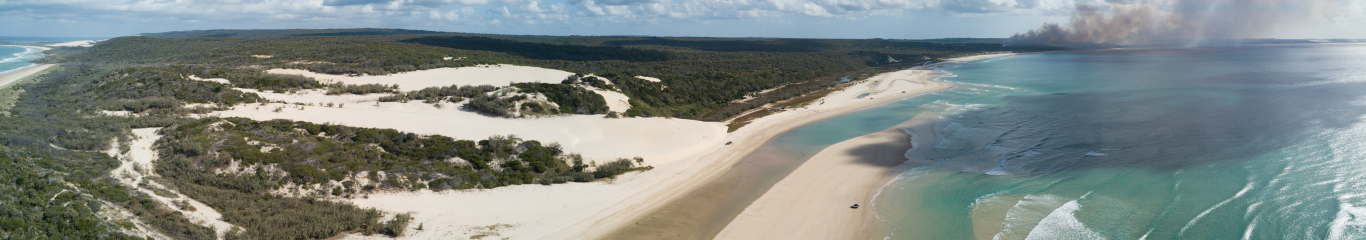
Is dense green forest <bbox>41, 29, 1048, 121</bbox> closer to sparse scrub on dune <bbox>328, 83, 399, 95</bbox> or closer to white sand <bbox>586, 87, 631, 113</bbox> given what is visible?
white sand <bbox>586, 87, 631, 113</bbox>

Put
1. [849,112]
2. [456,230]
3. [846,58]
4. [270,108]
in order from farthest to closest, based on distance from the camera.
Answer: [846,58]
[849,112]
[270,108]
[456,230]

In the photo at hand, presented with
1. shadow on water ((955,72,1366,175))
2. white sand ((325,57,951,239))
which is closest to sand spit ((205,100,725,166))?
white sand ((325,57,951,239))

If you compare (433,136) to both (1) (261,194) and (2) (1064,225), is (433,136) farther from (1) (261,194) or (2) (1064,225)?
(2) (1064,225)

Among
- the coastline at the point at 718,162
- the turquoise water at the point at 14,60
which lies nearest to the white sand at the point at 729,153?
the coastline at the point at 718,162

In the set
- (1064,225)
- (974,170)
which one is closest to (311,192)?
(1064,225)

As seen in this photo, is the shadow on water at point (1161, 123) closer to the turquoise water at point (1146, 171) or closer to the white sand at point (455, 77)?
the turquoise water at point (1146, 171)

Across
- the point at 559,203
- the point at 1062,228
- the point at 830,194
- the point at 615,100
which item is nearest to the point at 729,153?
the point at 830,194
